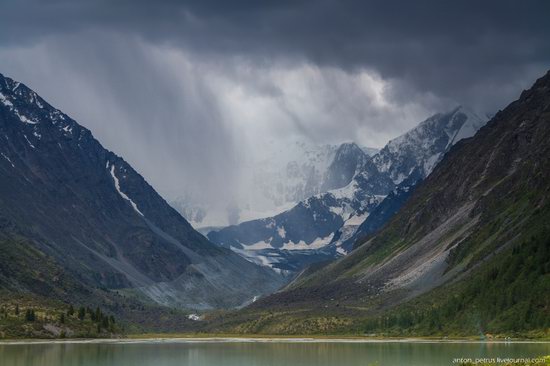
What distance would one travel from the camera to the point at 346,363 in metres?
166

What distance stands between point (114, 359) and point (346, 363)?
47325 mm

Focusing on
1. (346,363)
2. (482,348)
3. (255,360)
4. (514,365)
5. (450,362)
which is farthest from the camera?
(482,348)

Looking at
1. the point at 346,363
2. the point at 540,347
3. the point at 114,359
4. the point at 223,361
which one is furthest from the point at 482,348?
the point at 114,359

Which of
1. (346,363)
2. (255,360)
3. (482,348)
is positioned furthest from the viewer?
(482,348)

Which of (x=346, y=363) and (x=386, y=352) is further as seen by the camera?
(x=386, y=352)

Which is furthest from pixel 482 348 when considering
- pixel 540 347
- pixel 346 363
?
pixel 346 363

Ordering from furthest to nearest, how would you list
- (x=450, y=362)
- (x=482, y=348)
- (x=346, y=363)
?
(x=482, y=348), (x=346, y=363), (x=450, y=362)

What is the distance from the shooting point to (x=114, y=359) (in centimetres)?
18238

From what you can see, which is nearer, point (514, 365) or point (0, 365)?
point (514, 365)

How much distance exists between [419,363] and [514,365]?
51860 millimetres

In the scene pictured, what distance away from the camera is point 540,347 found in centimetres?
18000

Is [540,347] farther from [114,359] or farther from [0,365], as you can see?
[0,365]

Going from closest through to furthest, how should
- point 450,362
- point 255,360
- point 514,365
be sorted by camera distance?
point 514,365 → point 450,362 → point 255,360

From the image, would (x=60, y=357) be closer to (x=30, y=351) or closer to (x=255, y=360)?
(x=30, y=351)
